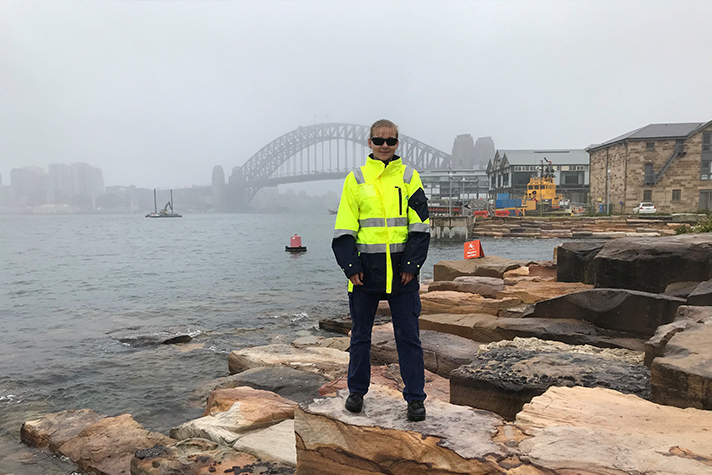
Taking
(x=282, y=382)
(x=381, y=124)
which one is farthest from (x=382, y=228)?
(x=282, y=382)

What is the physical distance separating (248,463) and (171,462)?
0.66 metres

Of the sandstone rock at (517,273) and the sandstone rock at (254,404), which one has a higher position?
the sandstone rock at (517,273)

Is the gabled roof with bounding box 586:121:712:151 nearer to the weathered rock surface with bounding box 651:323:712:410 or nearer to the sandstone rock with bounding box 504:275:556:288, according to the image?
the sandstone rock with bounding box 504:275:556:288

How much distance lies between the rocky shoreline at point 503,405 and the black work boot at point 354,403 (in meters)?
0.10

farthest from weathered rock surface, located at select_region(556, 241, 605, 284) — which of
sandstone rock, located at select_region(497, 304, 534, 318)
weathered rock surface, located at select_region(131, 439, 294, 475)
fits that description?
weathered rock surface, located at select_region(131, 439, 294, 475)

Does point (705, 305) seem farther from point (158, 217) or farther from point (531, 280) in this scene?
point (158, 217)

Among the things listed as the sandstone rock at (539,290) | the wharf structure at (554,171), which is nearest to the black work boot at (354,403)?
the sandstone rock at (539,290)

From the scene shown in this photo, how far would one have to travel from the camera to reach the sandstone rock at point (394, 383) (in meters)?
4.99

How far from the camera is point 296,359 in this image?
776cm

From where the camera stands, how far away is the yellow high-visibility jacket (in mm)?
3219

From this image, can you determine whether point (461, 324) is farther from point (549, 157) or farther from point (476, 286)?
point (549, 157)

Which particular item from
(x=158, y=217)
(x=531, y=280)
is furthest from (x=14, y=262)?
(x=158, y=217)

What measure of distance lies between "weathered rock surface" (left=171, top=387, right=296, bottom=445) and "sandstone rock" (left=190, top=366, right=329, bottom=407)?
790mm

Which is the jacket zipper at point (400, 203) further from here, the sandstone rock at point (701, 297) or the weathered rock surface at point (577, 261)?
the weathered rock surface at point (577, 261)
